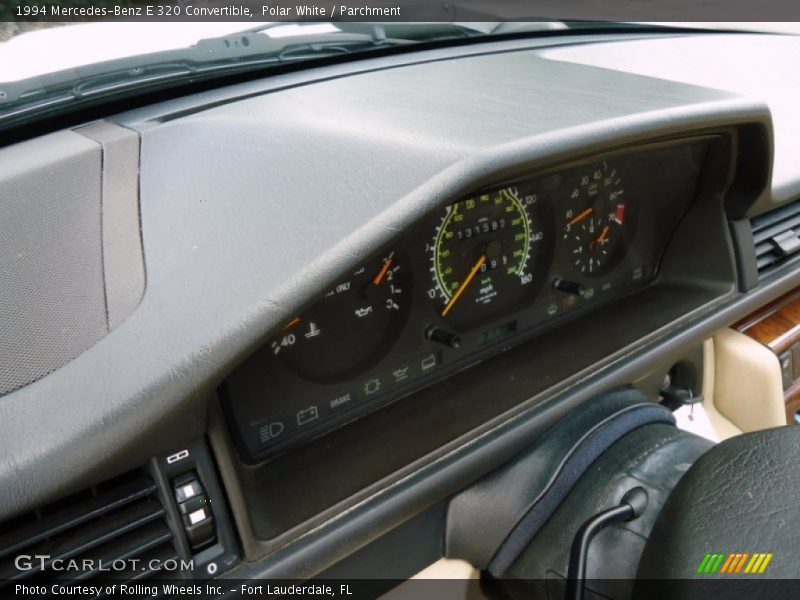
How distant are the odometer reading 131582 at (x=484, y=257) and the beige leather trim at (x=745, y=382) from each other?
66cm

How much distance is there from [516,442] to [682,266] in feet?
2.57

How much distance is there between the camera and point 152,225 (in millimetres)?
944

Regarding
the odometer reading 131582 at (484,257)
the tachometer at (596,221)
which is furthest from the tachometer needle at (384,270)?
the tachometer at (596,221)

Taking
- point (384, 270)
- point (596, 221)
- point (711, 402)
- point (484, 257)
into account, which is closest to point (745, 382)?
point (711, 402)

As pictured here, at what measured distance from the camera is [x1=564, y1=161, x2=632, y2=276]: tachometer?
1558 millimetres

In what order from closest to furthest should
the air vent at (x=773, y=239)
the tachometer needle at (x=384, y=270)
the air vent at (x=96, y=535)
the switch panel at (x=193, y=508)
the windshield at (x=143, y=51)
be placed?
the air vent at (x=96, y=535), the switch panel at (x=193, y=508), the windshield at (x=143, y=51), the tachometer needle at (x=384, y=270), the air vent at (x=773, y=239)

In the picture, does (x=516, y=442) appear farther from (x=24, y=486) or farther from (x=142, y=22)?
(x=142, y=22)

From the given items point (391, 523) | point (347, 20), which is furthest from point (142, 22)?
point (391, 523)

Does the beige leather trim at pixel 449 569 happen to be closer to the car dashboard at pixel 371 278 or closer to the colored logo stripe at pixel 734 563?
the car dashboard at pixel 371 278

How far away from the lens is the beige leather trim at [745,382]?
70.9 inches

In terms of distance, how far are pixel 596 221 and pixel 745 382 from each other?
2.05ft

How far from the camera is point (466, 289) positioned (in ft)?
4.78

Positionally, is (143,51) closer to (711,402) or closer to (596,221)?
(596,221)

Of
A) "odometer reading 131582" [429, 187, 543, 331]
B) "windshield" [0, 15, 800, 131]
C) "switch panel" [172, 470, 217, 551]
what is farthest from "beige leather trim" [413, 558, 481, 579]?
"windshield" [0, 15, 800, 131]
